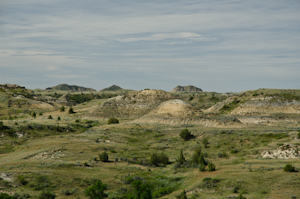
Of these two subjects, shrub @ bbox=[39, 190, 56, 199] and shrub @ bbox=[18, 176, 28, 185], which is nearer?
shrub @ bbox=[39, 190, 56, 199]

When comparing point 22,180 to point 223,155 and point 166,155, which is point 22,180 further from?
point 223,155

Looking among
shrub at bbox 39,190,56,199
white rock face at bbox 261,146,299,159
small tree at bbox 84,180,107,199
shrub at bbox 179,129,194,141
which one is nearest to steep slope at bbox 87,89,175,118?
shrub at bbox 179,129,194,141

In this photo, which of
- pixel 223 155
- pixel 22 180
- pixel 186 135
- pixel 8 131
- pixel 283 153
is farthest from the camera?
pixel 186 135

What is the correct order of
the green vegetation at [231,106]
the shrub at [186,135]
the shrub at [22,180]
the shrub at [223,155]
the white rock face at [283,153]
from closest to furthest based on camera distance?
the shrub at [22,180]
the white rock face at [283,153]
the shrub at [223,155]
the shrub at [186,135]
the green vegetation at [231,106]

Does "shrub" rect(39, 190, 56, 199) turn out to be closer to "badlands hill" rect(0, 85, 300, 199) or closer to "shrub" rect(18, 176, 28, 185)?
"badlands hill" rect(0, 85, 300, 199)

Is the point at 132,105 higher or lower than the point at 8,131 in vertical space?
higher

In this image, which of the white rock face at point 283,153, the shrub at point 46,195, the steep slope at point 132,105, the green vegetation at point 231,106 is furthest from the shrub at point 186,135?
the green vegetation at point 231,106

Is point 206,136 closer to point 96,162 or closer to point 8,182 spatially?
point 96,162

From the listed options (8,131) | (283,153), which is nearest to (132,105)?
(8,131)

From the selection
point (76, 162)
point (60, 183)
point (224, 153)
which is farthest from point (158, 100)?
point (60, 183)

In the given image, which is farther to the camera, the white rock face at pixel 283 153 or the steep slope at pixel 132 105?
the steep slope at pixel 132 105

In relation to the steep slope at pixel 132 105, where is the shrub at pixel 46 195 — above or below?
below

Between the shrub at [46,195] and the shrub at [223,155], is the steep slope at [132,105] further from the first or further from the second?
the shrub at [46,195]

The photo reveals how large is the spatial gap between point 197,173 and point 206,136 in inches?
968
